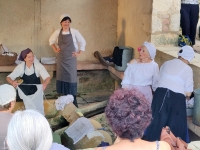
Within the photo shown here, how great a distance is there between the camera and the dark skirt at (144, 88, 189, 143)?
4324mm

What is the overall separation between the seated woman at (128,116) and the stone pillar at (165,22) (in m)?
3.73

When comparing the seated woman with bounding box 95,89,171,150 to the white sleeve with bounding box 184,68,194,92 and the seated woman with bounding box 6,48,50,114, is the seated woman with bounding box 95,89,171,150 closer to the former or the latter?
the white sleeve with bounding box 184,68,194,92

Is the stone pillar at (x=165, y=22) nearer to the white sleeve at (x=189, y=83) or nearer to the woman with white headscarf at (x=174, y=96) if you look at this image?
the woman with white headscarf at (x=174, y=96)

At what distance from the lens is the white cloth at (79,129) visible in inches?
177

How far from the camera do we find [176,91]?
4320 mm

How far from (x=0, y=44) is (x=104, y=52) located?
2178mm

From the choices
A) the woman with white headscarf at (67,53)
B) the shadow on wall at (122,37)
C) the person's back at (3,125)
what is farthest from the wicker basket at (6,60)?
the person's back at (3,125)

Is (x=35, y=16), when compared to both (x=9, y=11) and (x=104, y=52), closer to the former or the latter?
(x=9, y=11)

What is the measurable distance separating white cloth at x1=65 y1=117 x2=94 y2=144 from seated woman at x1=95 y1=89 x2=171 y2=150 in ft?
7.09

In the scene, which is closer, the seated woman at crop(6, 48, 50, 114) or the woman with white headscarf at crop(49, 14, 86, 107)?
the seated woman at crop(6, 48, 50, 114)

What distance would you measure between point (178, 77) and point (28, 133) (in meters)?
2.61


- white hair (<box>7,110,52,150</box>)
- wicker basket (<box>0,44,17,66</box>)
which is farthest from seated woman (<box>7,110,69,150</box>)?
wicker basket (<box>0,44,17,66</box>)

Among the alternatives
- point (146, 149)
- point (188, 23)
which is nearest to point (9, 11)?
Result: point (188, 23)

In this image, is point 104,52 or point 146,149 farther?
point 104,52
